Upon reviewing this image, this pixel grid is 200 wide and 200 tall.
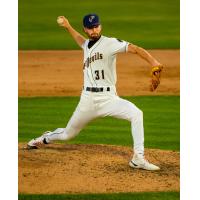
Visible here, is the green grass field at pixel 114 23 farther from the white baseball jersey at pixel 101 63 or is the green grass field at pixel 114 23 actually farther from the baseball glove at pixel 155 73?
the baseball glove at pixel 155 73

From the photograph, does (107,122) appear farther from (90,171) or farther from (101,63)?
(101,63)

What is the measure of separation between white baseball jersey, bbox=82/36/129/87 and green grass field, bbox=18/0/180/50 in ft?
27.3

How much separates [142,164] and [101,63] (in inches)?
49.6

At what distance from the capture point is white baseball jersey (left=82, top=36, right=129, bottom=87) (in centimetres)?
732

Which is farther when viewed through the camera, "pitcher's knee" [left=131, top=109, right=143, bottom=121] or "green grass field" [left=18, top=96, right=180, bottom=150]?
"green grass field" [left=18, top=96, right=180, bottom=150]

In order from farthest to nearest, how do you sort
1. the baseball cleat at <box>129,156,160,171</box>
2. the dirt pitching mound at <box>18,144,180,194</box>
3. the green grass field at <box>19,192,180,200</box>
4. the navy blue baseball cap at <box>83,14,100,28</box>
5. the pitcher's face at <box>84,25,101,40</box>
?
1. the baseball cleat at <box>129,156,160,171</box>
2. the pitcher's face at <box>84,25,101,40</box>
3. the navy blue baseball cap at <box>83,14,100,28</box>
4. the dirt pitching mound at <box>18,144,180,194</box>
5. the green grass field at <box>19,192,180,200</box>

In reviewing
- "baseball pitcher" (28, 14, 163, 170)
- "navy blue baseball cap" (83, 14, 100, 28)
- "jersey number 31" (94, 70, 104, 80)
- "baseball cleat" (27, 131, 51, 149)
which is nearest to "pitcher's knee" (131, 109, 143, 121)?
"baseball pitcher" (28, 14, 163, 170)

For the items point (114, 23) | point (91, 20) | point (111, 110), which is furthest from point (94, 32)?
point (114, 23)

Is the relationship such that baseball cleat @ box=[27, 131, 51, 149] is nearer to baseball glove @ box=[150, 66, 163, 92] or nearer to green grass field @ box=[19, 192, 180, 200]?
green grass field @ box=[19, 192, 180, 200]

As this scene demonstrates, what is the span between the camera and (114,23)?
17250 mm

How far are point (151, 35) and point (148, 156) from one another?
30.9 ft

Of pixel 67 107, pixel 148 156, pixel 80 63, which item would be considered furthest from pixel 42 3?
pixel 148 156

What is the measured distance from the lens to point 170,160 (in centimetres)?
799

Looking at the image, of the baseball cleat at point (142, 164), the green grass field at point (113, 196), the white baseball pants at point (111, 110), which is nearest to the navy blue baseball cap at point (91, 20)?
the white baseball pants at point (111, 110)
